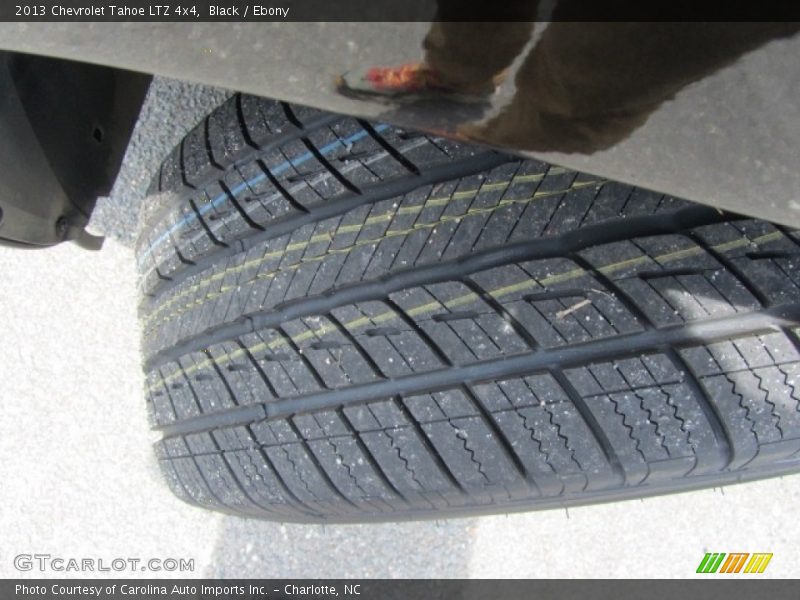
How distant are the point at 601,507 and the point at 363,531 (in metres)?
0.44

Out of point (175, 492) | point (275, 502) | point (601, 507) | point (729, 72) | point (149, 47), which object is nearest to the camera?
point (729, 72)

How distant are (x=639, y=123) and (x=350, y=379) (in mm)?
488

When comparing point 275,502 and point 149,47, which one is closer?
point 149,47

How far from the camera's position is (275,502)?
1061 millimetres

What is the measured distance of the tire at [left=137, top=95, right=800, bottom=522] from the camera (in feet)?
2.52

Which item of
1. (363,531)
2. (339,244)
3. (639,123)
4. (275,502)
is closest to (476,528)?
(363,531)

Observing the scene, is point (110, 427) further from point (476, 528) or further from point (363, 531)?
point (476, 528)

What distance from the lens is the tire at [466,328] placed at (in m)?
0.77

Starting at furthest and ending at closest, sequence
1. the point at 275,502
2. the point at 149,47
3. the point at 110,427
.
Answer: the point at 110,427 → the point at 275,502 → the point at 149,47

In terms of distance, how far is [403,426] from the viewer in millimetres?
884

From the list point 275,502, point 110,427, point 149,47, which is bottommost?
point 110,427

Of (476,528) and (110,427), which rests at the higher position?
(476,528)

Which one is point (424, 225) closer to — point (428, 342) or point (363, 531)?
point (428, 342)

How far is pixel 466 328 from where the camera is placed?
83 centimetres
